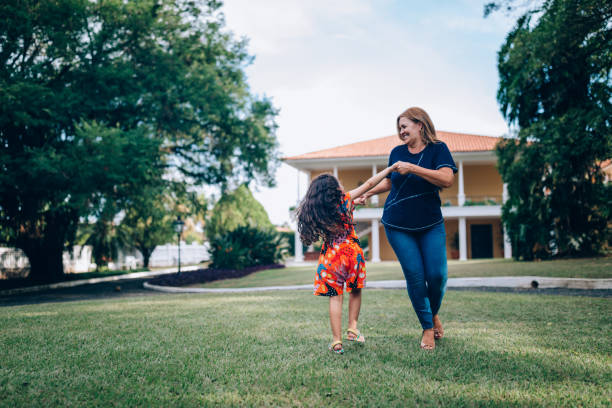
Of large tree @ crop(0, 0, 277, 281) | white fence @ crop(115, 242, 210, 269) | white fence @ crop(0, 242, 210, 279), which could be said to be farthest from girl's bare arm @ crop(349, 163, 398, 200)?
white fence @ crop(115, 242, 210, 269)

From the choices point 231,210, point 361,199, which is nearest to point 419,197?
point 361,199

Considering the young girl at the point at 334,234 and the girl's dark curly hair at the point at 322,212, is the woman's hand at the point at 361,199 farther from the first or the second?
the girl's dark curly hair at the point at 322,212

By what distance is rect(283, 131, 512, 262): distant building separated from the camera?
25.4 meters

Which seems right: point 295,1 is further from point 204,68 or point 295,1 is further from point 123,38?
point 123,38

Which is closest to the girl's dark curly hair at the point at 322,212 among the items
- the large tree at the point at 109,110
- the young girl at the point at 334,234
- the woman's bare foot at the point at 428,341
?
the young girl at the point at 334,234

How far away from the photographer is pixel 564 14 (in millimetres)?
10891

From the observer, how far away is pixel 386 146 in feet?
94.4

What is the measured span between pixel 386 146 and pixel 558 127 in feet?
52.3

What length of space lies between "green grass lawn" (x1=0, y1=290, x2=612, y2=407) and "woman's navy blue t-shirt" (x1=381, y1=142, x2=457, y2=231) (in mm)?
Result: 1013

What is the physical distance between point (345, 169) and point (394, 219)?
2625 centimetres

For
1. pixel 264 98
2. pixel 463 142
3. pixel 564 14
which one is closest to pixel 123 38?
pixel 264 98

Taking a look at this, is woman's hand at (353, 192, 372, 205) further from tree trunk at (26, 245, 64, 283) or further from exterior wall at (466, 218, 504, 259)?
exterior wall at (466, 218, 504, 259)

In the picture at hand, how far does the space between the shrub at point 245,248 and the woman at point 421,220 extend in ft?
54.0

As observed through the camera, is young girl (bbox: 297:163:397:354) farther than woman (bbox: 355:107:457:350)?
Yes
